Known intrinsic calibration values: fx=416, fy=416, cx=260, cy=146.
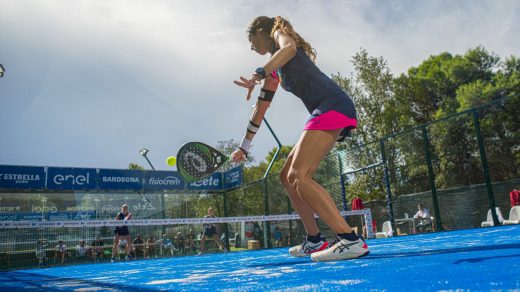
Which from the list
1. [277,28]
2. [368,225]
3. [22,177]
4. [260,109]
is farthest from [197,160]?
[22,177]

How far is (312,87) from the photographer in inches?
122

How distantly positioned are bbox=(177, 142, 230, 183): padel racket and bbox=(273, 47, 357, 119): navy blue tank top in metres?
1.91

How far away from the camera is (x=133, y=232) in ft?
48.1

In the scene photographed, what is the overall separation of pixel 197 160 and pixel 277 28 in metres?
2.28

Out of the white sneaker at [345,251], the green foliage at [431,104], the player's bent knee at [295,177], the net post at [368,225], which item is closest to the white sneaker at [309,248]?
the white sneaker at [345,251]

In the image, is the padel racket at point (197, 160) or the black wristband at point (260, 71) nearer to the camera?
the black wristband at point (260, 71)

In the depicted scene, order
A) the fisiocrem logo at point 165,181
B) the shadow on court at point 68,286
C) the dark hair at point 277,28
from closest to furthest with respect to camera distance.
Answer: the shadow on court at point 68,286 → the dark hair at point 277,28 → the fisiocrem logo at point 165,181

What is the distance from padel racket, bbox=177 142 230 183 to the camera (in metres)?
4.93

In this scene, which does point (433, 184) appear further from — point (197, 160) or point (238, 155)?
point (238, 155)

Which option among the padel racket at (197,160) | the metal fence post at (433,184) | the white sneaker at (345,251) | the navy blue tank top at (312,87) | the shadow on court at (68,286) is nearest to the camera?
the shadow on court at (68,286)

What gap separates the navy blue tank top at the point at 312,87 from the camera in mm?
2965

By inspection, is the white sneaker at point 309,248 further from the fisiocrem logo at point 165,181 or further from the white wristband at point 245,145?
the fisiocrem logo at point 165,181

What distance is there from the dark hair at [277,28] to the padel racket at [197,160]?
1.89 m

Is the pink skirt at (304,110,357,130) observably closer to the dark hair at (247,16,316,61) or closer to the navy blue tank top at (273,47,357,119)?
the navy blue tank top at (273,47,357,119)
